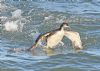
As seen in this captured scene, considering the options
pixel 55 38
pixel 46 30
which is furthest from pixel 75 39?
pixel 46 30

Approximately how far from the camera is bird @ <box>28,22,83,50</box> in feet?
39.9

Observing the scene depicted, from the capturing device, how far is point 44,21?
16.1m

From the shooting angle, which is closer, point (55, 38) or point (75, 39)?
point (55, 38)

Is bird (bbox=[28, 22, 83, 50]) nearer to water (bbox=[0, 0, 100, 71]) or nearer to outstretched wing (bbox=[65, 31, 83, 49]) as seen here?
outstretched wing (bbox=[65, 31, 83, 49])

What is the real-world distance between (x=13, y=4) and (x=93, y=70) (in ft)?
30.5

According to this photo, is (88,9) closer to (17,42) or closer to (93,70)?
(17,42)

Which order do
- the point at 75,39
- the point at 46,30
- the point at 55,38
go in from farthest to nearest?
1. the point at 46,30
2. the point at 75,39
3. the point at 55,38

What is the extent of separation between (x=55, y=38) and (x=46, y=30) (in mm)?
2569

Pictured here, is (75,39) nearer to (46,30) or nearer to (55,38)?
(55,38)

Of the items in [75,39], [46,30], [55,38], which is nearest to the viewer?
[55,38]

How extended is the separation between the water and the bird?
19cm

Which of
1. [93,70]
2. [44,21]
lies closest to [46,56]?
[93,70]

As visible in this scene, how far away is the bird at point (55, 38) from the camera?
12.1 meters

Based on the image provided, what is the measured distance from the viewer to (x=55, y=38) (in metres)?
12.2
